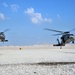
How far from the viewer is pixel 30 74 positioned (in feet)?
45.7

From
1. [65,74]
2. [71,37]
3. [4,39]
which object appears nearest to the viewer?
[65,74]

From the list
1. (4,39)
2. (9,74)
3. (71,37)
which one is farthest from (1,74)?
(4,39)

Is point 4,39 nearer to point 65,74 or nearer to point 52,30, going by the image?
point 52,30

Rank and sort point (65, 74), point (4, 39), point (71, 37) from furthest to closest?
1. point (4, 39)
2. point (71, 37)
3. point (65, 74)

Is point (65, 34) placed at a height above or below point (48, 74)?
above

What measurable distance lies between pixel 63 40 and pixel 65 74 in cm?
8922

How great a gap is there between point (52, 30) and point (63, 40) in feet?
26.2

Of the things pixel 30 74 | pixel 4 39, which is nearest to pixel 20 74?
pixel 30 74

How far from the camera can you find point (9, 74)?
13.9m

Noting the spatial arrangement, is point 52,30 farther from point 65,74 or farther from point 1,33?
point 65,74

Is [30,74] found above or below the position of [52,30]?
below

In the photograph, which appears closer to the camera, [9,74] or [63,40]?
[9,74]

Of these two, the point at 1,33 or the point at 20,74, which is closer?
the point at 20,74

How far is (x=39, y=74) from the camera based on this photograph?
45.1 ft
